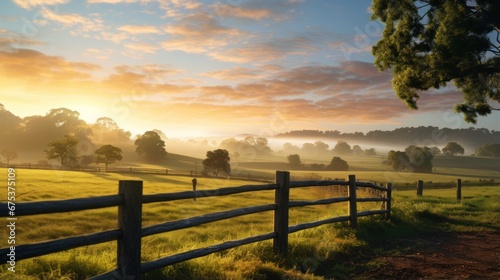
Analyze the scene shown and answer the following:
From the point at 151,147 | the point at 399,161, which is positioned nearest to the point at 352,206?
the point at 151,147

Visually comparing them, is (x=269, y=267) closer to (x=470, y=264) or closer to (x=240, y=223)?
(x=470, y=264)

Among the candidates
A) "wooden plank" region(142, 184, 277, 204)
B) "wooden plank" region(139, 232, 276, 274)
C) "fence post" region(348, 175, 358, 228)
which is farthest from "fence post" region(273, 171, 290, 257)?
"fence post" region(348, 175, 358, 228)

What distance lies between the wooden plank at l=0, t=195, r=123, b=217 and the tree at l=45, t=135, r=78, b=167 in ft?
275

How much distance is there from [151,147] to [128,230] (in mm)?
115384

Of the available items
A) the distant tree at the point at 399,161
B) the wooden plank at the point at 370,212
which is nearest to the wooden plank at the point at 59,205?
the wooden plank at the point at 370,212

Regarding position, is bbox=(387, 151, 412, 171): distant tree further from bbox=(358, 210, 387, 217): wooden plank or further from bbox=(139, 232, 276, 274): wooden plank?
bbox=(139, 232, 276, 274): wooden plank

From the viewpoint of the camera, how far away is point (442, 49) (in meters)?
15.7

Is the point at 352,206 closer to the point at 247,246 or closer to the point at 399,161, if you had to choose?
the point at 247,246

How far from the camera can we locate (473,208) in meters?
19.6

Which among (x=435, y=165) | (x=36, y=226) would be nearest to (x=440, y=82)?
(x=36, y=226)

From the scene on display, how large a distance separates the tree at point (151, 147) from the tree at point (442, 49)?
105 metres

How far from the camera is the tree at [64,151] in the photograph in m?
80.9

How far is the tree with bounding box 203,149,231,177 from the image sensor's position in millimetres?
77438

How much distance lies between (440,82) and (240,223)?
11977 millimetres
